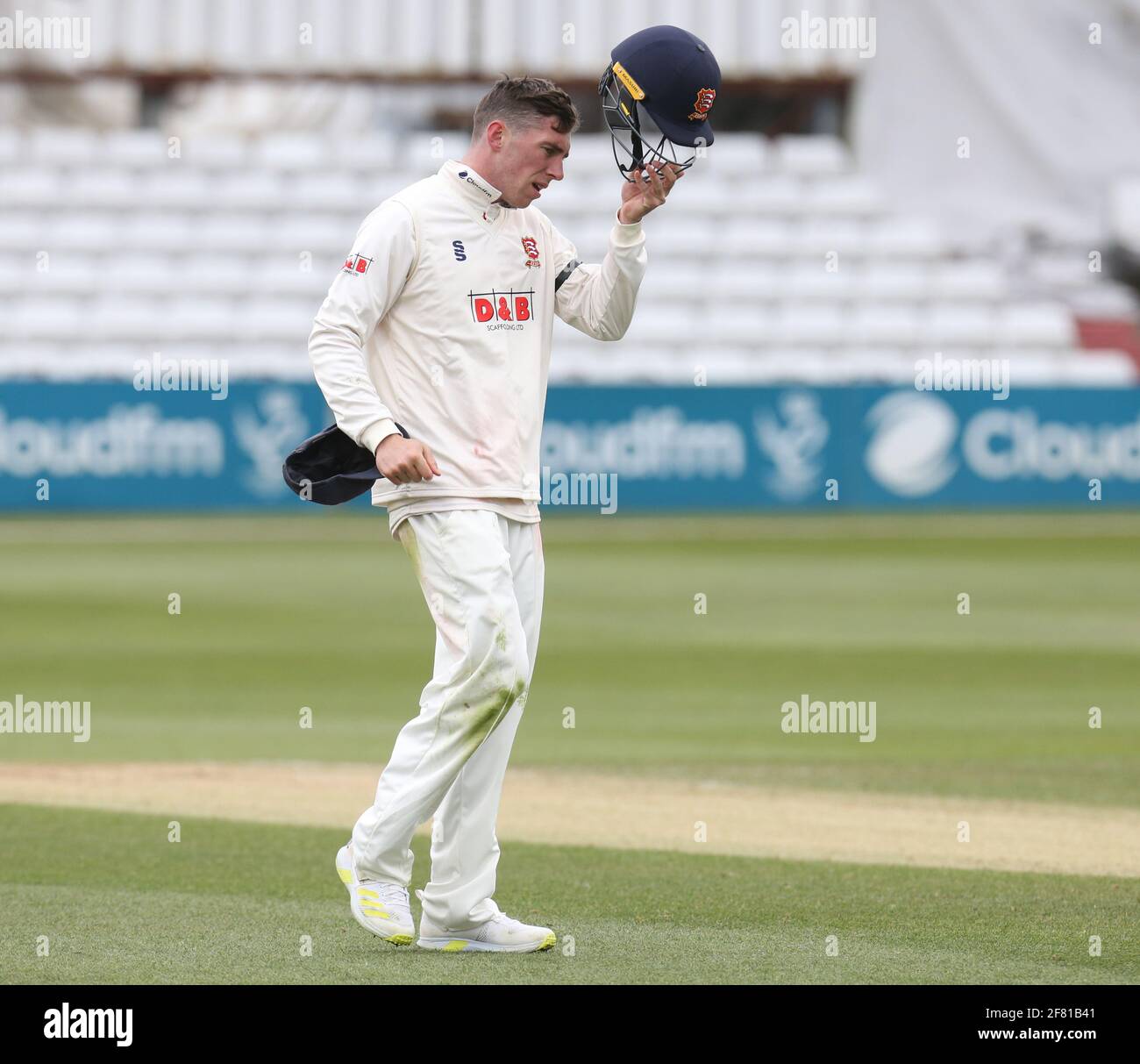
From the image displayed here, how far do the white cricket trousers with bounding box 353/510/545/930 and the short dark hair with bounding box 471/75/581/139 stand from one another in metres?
1.17

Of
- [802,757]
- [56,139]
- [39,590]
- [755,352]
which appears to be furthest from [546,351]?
[56,139]

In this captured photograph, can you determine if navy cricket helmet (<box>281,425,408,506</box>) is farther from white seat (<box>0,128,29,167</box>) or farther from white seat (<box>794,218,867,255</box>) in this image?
white seat (<box>0,128,29,167</box>)

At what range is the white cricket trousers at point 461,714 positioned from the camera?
5.50 m

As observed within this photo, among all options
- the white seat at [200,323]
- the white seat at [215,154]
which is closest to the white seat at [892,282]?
the white seat at [200,323]

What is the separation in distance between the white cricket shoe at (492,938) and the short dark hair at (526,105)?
2325 mm

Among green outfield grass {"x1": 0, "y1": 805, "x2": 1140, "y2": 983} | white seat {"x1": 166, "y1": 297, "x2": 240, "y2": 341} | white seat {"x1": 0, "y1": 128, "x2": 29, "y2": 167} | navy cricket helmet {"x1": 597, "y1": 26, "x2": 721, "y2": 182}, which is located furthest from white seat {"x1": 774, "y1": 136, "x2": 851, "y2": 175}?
navy cricket helmet {"x1": 597, "y1": 26, "x2": 721, "y2": 182}

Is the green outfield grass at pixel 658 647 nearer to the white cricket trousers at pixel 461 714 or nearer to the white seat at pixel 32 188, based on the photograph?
the white cricket trousers at pixel 461 714

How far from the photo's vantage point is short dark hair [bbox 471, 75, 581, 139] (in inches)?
222

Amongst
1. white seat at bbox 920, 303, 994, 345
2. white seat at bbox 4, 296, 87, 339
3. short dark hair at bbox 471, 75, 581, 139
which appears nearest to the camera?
short dark hair at bbox 471, 75, 581, 139

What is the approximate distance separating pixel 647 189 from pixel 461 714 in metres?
1.66

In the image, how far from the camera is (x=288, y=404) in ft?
82.5

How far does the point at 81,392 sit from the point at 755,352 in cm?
1124

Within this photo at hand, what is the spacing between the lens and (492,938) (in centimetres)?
568

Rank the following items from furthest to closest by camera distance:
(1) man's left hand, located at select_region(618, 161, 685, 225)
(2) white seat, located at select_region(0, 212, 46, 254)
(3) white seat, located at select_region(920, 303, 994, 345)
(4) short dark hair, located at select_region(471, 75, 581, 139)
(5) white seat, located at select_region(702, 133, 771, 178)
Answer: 1. (5) white seat, located at select_region(702, 133, 771, 178)
2. (2) white seat, located at select_region(0, 212, 46, 254)
3. (3) white seat, located at select_region(920, 303, 994, 345)
4. (1) man's left hand, located at select_region(618, 161, 685, 225)
5. (4) short dark hair, located at select_region(471, 75, 581, 139)
